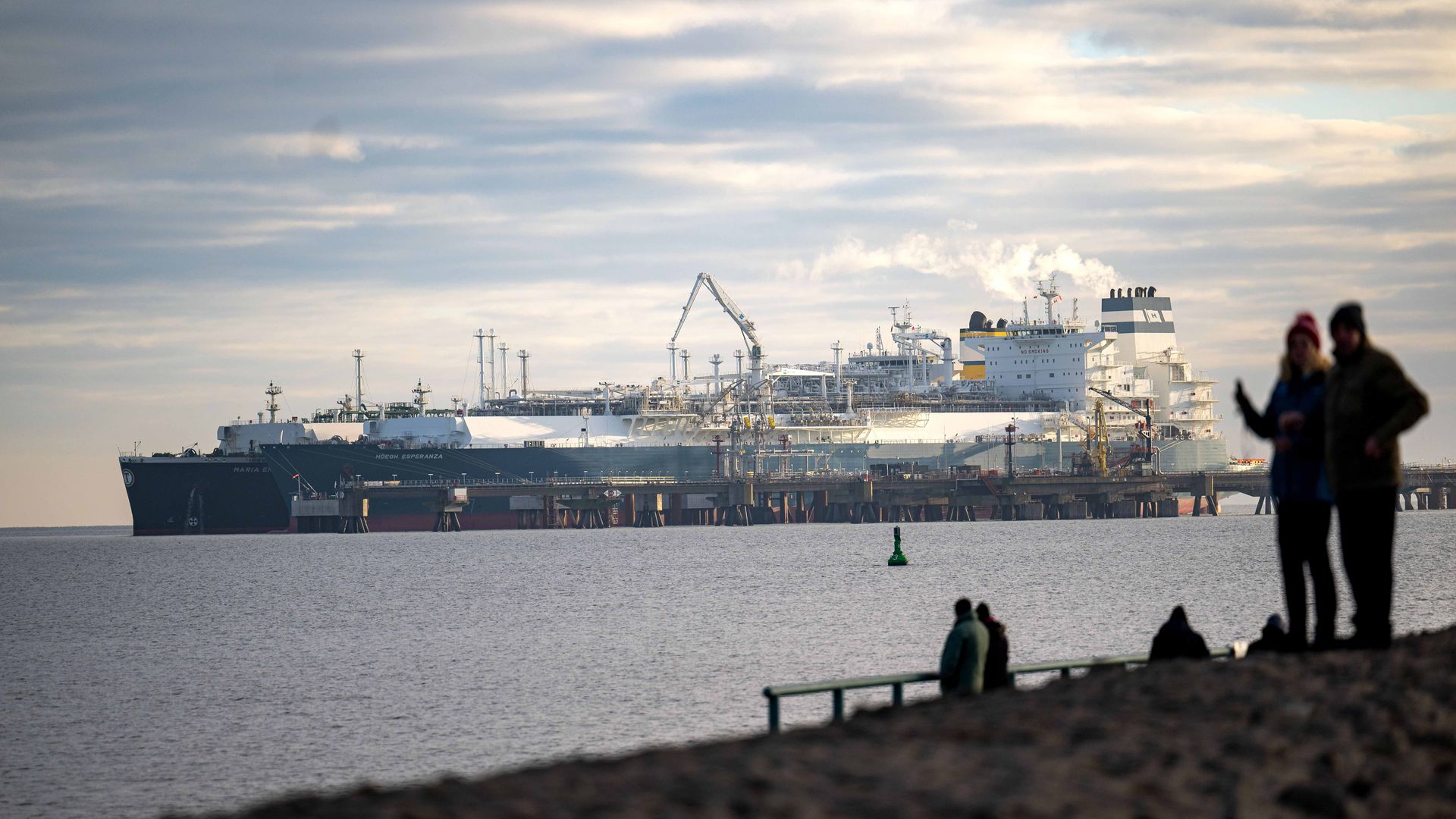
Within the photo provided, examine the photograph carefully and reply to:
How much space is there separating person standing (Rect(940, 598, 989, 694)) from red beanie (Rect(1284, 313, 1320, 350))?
327 cm

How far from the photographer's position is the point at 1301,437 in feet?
35.3

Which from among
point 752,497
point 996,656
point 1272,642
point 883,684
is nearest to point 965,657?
point 996,656

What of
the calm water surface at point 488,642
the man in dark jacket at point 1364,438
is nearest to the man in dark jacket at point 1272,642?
the man in dark jacket at point 1364,438

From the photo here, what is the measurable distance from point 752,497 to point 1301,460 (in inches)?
3778

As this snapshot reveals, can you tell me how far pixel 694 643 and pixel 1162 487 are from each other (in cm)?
8130

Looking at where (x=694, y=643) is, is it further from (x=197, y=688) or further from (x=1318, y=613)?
(x=1318, y=613)

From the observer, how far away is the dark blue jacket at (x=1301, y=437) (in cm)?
1077

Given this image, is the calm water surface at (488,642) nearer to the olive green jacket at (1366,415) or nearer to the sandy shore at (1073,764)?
the sandy shore at (1073,764)

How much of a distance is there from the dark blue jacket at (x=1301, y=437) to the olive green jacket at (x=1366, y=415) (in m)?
0.14

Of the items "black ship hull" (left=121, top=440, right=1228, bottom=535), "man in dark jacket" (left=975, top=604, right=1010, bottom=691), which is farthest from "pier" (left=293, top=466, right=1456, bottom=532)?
"man in dark jacket" (left=975, top=604, right=1010, bottom=691)

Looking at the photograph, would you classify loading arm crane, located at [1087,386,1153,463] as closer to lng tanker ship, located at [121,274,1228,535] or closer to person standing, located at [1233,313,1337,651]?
lng tanker ship, located at [121,274,1228,535]

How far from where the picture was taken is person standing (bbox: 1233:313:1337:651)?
10.8m

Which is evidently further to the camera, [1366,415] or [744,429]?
[744,429]

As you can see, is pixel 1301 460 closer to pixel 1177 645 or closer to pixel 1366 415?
pixel 1366 415
